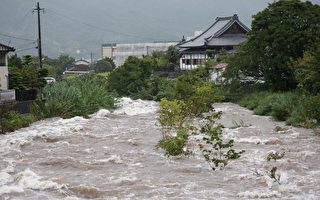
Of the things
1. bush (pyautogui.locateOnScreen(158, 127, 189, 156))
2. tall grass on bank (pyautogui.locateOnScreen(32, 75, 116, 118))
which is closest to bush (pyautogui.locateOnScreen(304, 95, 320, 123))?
bush (pyautogui.locateOnScreen(158, 127, 189, 156))

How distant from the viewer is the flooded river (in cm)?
959

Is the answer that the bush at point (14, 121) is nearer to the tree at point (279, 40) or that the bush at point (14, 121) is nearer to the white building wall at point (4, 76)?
the white building wall at point (4, 76)

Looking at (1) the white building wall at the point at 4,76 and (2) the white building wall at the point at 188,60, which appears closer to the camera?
(1) the white building wall at the point at 4,76

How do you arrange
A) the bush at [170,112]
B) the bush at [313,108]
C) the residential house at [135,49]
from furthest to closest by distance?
the residential house at [135,49]
the bush at [313,108]
the bush at [170,112]

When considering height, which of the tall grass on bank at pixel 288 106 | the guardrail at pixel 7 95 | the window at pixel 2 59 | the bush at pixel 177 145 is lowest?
the bush at pixel 177 145

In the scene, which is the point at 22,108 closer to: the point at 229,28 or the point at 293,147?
the point at 293,147

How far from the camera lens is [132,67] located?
3688 centimetres

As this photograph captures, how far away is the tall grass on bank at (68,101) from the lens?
22933 millimetres

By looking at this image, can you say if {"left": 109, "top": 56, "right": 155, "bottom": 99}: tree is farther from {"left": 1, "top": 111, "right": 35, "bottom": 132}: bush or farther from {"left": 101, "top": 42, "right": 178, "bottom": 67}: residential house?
{"left": 101, "top": 42, "right": 178, "bottom": 67}: residential house

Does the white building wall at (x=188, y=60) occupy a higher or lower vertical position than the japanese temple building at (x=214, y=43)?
lower

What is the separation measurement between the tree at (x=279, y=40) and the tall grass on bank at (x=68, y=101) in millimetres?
9223

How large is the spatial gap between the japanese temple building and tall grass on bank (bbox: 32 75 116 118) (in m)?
20.8

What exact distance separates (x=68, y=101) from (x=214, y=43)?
2548cm

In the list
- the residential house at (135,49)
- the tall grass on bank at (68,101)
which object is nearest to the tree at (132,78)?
the tall grass on bank at (68,101)
